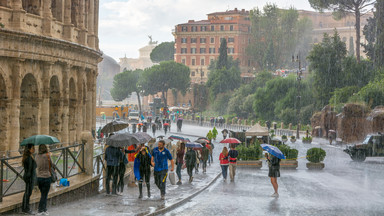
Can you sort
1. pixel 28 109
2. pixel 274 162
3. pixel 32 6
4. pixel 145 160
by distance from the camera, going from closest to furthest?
pixel 145 160 < pixel 274 162 < pixel 28 109 < pixel 32 6

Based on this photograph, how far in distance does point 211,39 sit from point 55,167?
129 metres

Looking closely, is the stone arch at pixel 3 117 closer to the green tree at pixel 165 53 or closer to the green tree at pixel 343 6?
the green tree at pixel 343 6

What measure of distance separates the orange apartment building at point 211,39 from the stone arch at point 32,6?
360 feet

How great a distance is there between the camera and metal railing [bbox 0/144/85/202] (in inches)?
556

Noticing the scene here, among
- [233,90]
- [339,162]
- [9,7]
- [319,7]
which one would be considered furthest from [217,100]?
[9,7]

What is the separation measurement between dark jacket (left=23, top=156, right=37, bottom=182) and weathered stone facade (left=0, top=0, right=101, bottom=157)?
1220cm

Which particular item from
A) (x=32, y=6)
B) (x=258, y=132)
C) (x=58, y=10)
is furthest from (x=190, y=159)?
(x=258, y=132)

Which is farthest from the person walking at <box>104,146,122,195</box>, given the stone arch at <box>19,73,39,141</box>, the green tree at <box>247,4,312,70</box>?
the green tree at <box>247,4,312,70</box>

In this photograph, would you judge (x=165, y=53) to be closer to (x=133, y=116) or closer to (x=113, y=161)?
(x=133, y=116)

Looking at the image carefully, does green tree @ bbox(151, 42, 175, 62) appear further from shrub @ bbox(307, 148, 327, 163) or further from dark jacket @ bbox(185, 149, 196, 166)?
dark jacket @ bbox(185, 149, 196, 166)

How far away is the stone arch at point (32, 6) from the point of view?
96.6 feet

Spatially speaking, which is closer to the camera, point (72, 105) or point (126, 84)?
point (72, 105)

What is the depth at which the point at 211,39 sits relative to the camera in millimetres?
143500

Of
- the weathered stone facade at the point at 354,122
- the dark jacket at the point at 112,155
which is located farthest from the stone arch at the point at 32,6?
the weathered stone facade at the point at 354,122
